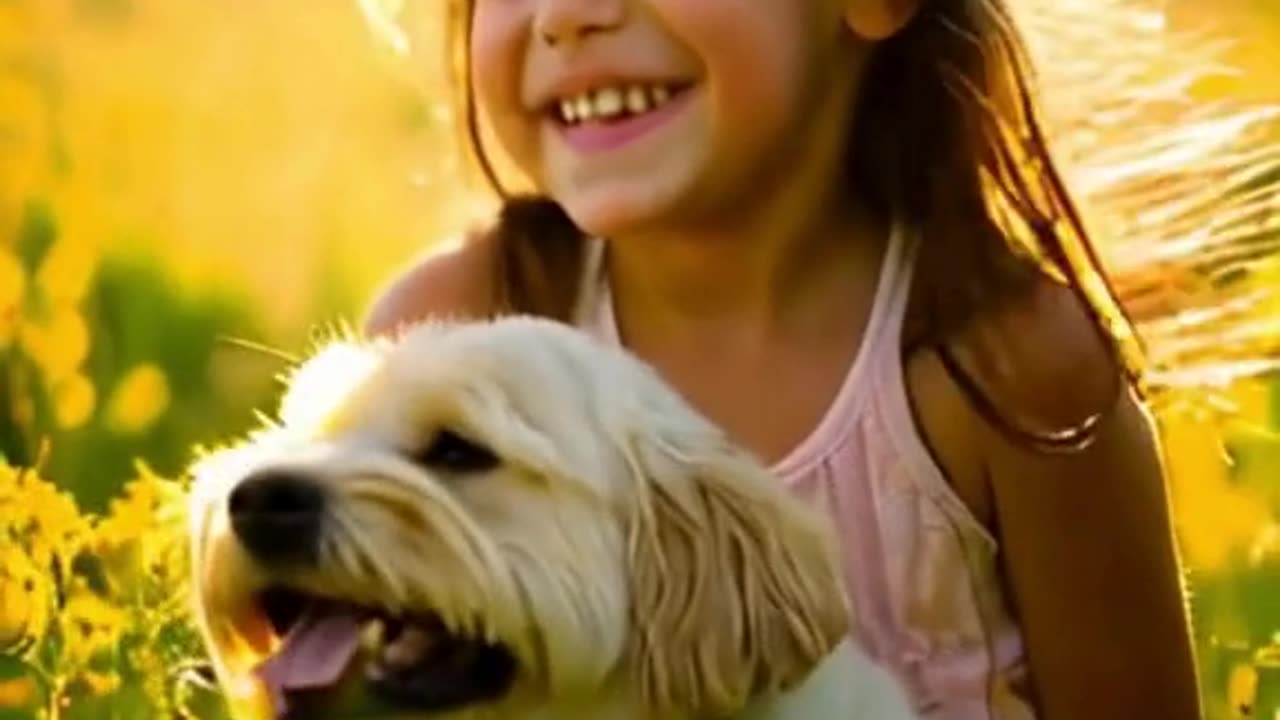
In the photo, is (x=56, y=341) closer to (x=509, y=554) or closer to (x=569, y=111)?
(x=569, y=111)

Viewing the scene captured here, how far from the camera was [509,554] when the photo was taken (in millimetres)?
1841

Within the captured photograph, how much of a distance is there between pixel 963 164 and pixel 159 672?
90cm

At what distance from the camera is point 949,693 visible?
2.45 metres

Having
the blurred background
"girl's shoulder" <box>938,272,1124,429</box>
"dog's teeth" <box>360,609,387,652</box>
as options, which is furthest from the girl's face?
"dog's teeth" <box>360,609,387,652</box>

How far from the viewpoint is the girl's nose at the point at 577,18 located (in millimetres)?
2305

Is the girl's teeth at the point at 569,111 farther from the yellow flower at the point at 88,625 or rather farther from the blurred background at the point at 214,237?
the yellow flower at the point at 88,625

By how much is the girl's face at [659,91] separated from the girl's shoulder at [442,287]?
230 millimetres

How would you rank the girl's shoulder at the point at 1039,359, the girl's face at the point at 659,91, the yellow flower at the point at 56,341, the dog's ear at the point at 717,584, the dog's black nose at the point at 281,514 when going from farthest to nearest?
the yellow flower at the point at 56,341 → the girl's shoulder at the point at 1039,359 → the girl's face at the point at 659,91 → the dog's ear at the point at 717,584 → the dog's black nose at the point at 281,514

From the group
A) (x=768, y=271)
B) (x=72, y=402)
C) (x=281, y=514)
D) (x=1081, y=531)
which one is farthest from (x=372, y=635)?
(x=72, y=402)

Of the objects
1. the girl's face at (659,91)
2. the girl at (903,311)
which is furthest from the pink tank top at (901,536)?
the girl's face at (659,91)

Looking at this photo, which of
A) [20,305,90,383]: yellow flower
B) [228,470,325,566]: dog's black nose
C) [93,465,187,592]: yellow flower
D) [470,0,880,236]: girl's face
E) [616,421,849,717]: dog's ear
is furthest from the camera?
[20,305,90,383]: yellow flower

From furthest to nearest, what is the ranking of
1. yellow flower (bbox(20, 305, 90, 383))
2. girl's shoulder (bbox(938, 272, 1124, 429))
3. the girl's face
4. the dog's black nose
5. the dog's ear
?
yellow flower (bbox(20, 305, 90, 383)) < girl's shoulder (bbox(938, 272, 1124, 429)) < the girl's face < the dog's ear < the dog's black nose

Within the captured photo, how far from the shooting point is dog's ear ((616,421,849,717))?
1.91 meters

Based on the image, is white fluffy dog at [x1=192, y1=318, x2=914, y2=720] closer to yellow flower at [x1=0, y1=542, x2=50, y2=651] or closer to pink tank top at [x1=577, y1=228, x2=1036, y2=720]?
A: pink tank top at [x1=577, y1=228, x2=1036, y2=720]
